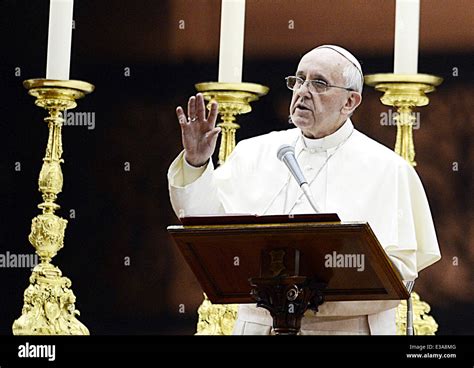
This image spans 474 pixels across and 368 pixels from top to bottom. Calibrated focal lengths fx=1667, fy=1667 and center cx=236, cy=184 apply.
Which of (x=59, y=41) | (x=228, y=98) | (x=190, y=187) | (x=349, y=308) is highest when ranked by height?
(x=59, y=41)

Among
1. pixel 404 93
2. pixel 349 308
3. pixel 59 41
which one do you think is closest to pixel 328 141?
pixel 404 93

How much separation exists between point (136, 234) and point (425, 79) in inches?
81.9

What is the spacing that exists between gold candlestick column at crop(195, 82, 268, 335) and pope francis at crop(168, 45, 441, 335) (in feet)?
1.45

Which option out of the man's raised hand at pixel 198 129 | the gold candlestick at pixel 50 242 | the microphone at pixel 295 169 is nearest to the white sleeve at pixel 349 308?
the microphone at pixel 295 169

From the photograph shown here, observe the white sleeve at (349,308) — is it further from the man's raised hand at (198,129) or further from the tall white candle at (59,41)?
the tall white candle at (59,41)

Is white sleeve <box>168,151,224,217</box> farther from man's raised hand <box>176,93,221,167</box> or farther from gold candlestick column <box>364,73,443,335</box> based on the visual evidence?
gold candlestick column <box>364,73,443,335</box>

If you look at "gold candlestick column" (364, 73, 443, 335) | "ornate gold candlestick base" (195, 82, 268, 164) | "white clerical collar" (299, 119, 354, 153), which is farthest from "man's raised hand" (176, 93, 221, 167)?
"gold candlestick column" (364, 73, 443, 335)

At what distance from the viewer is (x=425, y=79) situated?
21.5 feet

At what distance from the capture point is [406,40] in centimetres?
657

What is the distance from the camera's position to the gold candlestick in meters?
6.69

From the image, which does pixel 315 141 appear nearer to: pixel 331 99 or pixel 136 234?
pixel 331 99

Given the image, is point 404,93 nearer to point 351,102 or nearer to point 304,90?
point 351,102

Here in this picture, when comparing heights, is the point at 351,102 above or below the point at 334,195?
above

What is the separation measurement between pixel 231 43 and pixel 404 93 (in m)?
0.76
